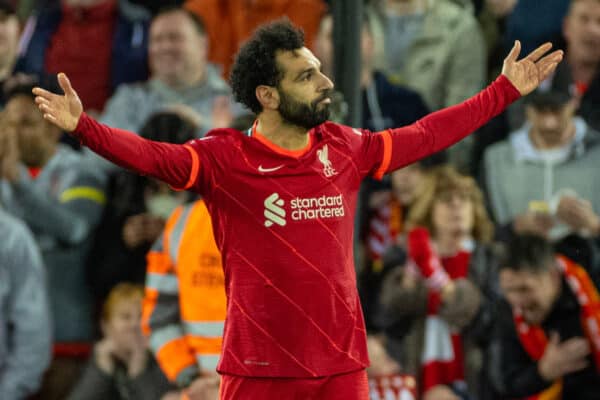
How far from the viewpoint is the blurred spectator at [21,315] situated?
20.5 feet

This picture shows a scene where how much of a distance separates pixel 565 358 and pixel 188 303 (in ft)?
5.96

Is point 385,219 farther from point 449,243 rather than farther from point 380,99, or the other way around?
point 380,99

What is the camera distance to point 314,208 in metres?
3.79

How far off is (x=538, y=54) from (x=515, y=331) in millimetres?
2111

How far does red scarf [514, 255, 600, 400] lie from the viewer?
583 centimetres

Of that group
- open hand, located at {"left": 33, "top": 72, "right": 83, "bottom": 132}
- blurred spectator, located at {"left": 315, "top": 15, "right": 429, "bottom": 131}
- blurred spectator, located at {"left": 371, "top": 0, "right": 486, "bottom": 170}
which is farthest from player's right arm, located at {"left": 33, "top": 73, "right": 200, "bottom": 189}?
blurred spectator, located at {"left": 371, "top": 0, "right": 486, "bottom": 170}

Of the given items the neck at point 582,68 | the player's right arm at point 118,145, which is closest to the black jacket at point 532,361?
the neck at point 582,68

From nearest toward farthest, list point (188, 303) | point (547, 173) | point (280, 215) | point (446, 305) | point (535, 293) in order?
point (280, 215), point (188, 303), point (535, 293), point (446, 305), point (547, 173)

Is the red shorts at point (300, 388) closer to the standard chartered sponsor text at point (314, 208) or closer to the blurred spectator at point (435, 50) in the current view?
the standard chartered sponsor text at point (314, 208)

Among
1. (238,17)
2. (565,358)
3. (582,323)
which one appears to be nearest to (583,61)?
(582,323)

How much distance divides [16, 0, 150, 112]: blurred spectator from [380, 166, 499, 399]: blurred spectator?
1950mm

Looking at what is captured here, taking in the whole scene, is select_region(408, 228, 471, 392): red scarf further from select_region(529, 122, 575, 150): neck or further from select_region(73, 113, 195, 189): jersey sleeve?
select_region(73, 113, 195, 189): jersey sleeve

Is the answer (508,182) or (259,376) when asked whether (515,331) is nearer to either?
(508,182)

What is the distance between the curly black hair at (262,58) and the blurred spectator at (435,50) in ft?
9.27
